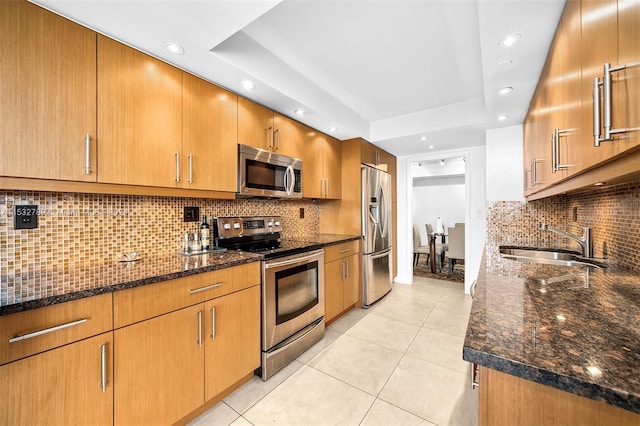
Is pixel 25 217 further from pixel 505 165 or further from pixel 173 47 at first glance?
pixel 505 165

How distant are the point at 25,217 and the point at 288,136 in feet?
6.21

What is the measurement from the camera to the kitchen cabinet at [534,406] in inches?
19.5

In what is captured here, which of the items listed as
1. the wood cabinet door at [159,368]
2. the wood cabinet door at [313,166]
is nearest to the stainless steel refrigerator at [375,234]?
the wood cabinet door at [313,166]

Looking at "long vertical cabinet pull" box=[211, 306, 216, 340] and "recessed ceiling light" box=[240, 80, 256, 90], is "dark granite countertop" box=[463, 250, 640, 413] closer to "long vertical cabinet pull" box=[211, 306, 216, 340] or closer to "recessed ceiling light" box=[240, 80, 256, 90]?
"long vertical cabinet pull" box=[211, 306, 216, 340]

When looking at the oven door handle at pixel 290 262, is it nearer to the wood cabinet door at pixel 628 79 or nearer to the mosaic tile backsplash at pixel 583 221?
the mosaic tile backsplash at pixel 583 221

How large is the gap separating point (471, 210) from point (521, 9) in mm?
2825

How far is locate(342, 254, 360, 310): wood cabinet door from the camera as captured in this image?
9.74 feet

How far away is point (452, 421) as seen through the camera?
1504 mm

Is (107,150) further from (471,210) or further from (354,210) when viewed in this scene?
(471,210)

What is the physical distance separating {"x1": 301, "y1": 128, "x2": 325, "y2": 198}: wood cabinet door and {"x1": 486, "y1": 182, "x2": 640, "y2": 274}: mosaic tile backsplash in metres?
1.75

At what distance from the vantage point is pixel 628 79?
24.2 inches

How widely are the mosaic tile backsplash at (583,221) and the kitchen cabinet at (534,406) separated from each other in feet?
3.79

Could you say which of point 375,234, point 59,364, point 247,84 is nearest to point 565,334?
point 59,364

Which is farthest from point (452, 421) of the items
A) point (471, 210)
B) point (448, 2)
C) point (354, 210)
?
point (471, 210)
